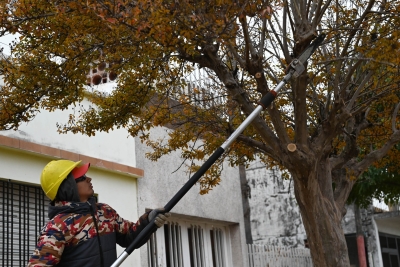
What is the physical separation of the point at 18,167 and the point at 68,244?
4389 millimetres

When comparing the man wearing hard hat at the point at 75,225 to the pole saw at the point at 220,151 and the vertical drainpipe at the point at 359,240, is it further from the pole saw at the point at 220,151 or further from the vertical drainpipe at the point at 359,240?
the vertical drainpipe at the point at 359,240

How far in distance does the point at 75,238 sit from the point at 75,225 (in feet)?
0.28

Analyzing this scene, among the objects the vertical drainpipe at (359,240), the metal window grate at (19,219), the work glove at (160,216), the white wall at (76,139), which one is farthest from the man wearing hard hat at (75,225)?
the vertical drainpipe at (359,240)

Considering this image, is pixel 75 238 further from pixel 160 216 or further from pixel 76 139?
pixel 76 139

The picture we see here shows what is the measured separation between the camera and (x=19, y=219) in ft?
28.0

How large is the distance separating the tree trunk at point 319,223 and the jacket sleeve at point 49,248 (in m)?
3.51

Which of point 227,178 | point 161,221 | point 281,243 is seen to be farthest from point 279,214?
point 161,221

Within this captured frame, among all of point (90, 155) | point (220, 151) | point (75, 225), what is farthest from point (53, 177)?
point (90, 155)

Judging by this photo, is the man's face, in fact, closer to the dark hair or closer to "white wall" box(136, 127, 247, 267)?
the dark hair

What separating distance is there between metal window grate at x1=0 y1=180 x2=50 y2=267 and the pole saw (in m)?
4.30

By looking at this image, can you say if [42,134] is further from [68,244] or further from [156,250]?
[68,244]

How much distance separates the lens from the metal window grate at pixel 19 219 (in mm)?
8305

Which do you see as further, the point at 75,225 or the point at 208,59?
the point at 208,59

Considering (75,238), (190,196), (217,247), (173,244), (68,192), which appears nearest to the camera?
(75,238)
